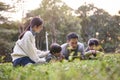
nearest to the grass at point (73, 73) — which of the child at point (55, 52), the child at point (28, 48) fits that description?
the child at point (28, 48)

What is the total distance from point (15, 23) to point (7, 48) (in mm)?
4038

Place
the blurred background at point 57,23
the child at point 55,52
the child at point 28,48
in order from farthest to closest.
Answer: the blurred background at point 57,23, the child at point 55,52, the child at point 28,48

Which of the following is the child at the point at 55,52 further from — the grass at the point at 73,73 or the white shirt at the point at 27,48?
the grass at the point at 73,73

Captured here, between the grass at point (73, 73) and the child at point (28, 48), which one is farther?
the child at point (28, 48)

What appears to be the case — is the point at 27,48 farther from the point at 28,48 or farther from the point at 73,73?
the point at 73,73

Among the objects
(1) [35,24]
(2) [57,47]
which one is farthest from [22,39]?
(2) [57,47]

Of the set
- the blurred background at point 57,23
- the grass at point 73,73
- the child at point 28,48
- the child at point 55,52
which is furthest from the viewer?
the blurred background at point 57,23

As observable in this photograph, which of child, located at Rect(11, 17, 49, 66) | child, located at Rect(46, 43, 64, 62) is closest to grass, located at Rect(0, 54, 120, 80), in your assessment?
child, located at Rect(11, 17, 49, 66)

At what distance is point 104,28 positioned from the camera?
71812 mm

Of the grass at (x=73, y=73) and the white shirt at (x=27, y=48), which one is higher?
the grass at (x=73, y=73)

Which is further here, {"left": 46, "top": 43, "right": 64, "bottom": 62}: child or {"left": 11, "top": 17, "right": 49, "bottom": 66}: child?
{"left": 46, "top": 43, "right": 64, "bottom": 62}: child

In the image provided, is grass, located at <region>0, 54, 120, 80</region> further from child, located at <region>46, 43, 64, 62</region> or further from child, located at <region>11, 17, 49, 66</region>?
child, located at <region>46, 43, 64, 62</region>

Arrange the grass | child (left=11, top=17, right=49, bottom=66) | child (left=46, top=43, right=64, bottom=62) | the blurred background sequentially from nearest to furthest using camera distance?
1. the grass
2. child (left=11, top=17, right=49, bottom=66)
3. child (left=46, top=43, right=64, bottom=62)
4. the blurred background

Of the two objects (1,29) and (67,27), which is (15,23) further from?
(67,27)
